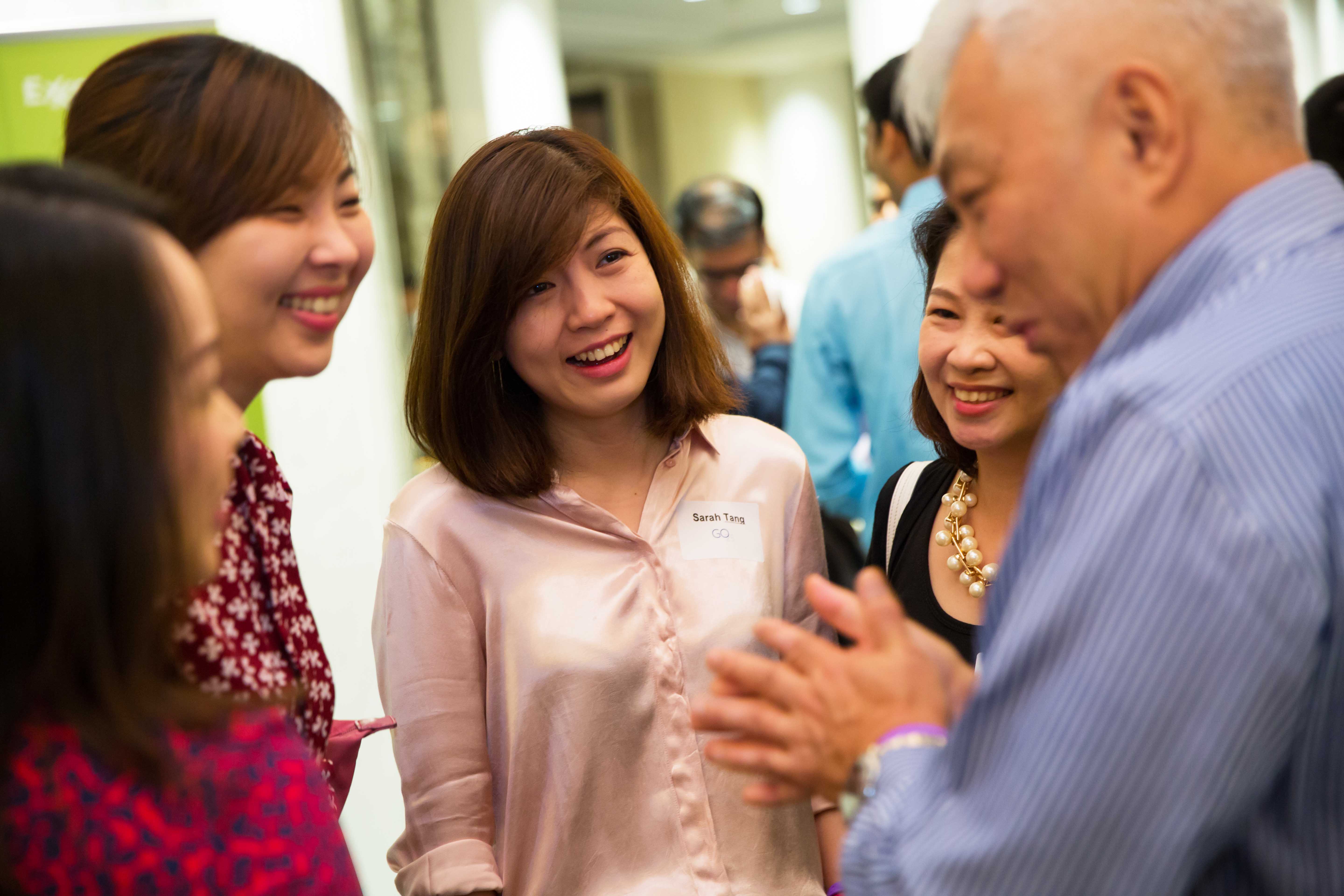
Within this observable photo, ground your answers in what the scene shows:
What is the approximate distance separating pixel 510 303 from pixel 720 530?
498 mm

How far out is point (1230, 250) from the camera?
96 cm

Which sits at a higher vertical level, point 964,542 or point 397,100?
point 397,100

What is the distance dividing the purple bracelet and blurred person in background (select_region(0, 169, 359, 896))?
0.51 metres

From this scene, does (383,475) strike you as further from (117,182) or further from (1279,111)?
(1279,111)

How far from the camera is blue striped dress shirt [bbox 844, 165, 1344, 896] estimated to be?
2.82 ft

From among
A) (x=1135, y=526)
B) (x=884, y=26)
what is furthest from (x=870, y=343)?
(x=1135, y=526)

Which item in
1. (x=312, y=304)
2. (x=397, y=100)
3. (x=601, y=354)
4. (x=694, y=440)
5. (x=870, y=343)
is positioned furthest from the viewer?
(x=397, y=100)

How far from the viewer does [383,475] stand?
13.6 ft

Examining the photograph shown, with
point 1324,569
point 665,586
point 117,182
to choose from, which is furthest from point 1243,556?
point 665,586

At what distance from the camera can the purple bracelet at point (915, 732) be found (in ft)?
3.43

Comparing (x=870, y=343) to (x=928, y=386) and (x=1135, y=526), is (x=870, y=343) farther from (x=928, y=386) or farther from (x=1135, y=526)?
(x=1135, y=526)

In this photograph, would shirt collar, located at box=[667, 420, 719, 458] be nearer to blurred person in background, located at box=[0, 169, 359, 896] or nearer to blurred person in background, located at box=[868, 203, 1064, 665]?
blurred person in background, located at box=[868, 203, 1064, 665]

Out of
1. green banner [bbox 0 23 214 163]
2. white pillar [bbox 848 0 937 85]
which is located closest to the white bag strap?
green banner [bbox 0 23 214 163]

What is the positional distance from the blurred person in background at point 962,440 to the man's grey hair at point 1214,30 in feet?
2.42
